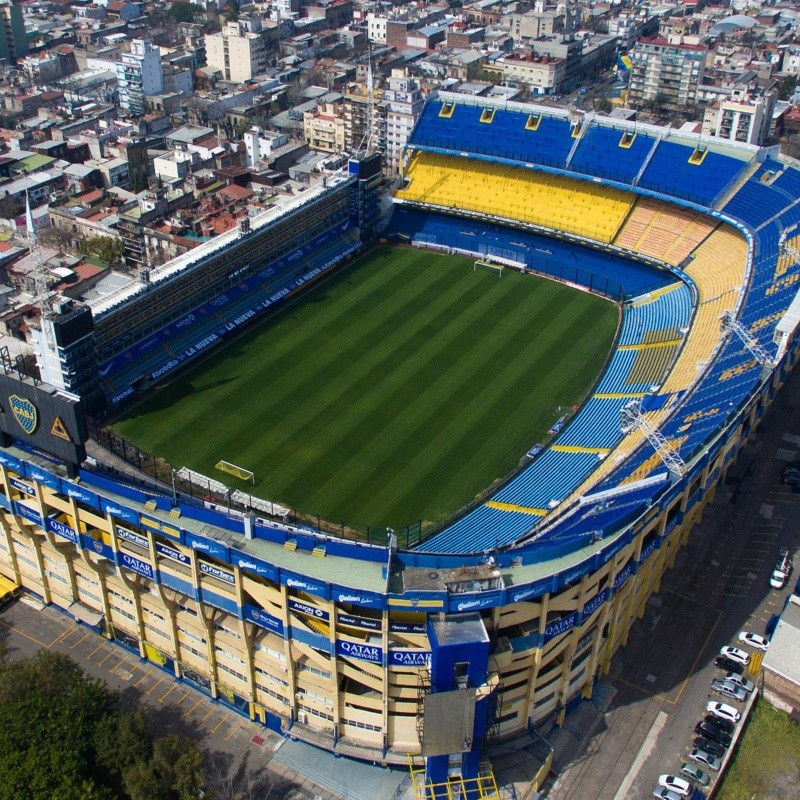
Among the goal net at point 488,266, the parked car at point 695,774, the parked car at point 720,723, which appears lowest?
the parked car at point 695,774

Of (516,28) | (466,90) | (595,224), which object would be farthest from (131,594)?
(516,28)

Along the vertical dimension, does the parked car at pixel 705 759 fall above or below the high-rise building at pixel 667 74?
below

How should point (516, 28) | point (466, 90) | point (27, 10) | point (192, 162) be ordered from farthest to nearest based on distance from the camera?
point (27, 10)
point (516, 28)
point (466, 90)
point (192, 162)

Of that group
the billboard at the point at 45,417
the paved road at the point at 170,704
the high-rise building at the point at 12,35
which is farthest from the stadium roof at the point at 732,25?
the paved road at the point at 170,704

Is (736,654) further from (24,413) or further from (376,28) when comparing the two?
(376,28)

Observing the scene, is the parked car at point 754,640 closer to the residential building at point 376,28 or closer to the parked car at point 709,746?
the parked car at point 709,746

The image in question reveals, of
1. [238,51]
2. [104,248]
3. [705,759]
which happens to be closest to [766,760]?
[705,759]

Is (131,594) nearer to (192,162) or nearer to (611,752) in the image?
(611,752)
